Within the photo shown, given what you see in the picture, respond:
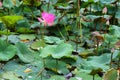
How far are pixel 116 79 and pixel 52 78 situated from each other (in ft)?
1.18

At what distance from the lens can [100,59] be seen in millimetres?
2055

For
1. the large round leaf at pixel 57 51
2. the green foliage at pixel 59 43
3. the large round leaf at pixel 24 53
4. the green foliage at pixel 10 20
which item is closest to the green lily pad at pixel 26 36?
the green foliage at pixel 59 43

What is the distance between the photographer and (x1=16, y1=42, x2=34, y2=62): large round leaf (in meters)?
2.05

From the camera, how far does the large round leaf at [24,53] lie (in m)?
2.05

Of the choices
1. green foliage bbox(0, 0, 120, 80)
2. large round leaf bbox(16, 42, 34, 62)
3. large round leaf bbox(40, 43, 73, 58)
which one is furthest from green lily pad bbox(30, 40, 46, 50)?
large round leaf bbox(40, 43, 73, 58)

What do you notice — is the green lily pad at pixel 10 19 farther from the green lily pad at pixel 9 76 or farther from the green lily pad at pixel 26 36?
the green lily pad at pixel 9 76

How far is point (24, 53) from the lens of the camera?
2.08 metres

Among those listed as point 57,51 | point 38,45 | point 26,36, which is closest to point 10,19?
point 26,36

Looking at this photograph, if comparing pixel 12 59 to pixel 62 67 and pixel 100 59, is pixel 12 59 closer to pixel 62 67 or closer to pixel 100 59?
pixel 62 67

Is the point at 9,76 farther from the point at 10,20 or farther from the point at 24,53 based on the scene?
the point at 10,20

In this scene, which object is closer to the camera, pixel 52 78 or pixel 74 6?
pixel 52 78

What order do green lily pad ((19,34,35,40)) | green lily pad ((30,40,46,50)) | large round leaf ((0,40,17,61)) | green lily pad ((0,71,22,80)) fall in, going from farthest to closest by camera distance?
green lily pad ((19,34,35,40)), green lily pad ((30,40,46,50)), large round leaf ((0,40,17,61)), green lily pad ((0,71,22,80))

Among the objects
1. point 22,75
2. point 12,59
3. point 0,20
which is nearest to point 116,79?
point 22,75

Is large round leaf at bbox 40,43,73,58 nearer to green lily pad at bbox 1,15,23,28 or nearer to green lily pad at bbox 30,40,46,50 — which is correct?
green lily pad at bbox 30,40,46,50
